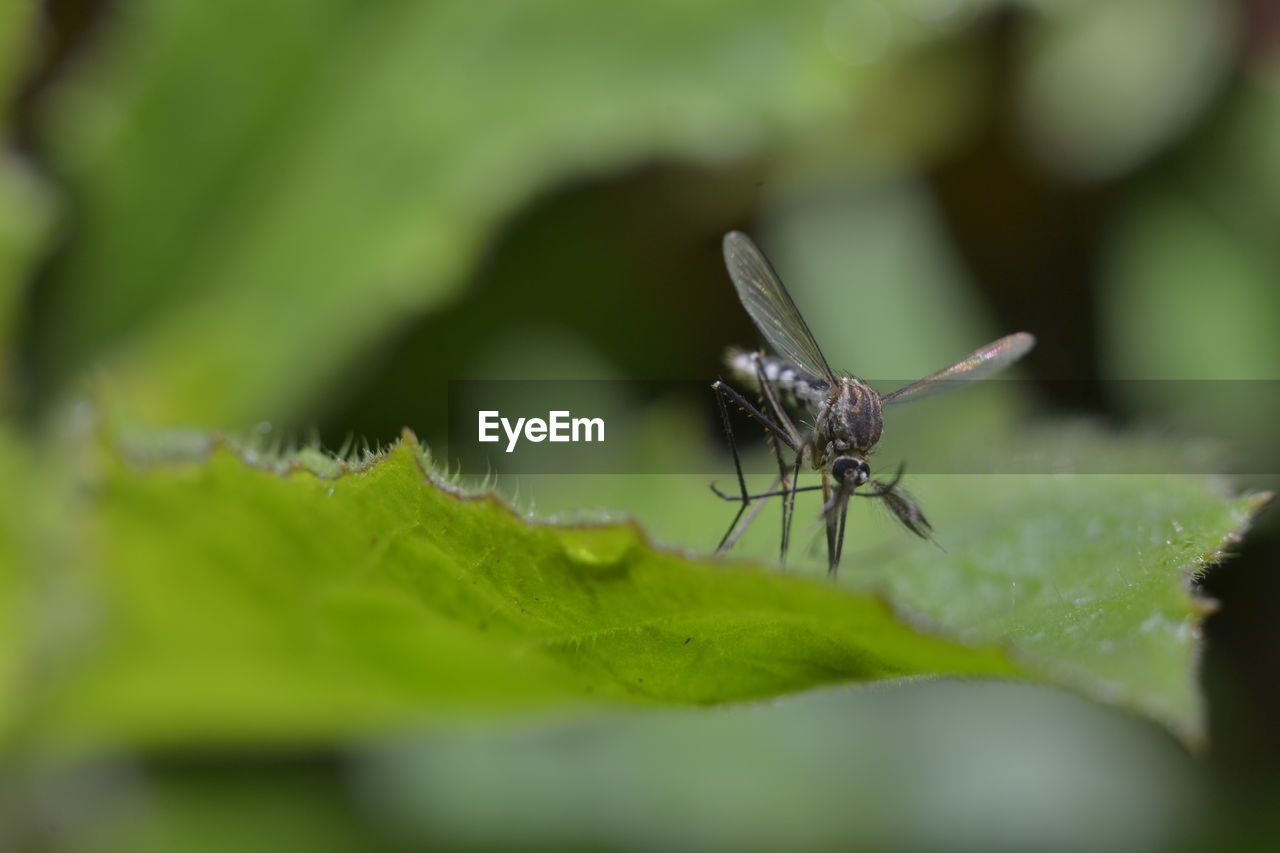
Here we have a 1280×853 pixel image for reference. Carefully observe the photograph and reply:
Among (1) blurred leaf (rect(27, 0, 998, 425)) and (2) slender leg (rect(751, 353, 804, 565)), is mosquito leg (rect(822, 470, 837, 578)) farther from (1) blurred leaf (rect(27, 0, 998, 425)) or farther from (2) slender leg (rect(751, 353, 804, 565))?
(1) blurred leaf (rect(27, 0, 998, 425))

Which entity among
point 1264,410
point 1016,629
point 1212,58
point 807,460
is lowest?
point 1016,629

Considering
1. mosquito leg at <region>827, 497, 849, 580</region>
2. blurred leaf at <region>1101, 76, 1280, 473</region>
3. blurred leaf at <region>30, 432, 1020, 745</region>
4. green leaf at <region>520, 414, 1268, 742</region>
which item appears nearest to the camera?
green leaf at <region>520, 414, 1268, 742</region>

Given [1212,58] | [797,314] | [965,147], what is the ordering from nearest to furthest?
[797,314]
[1212,58]
[965,147]

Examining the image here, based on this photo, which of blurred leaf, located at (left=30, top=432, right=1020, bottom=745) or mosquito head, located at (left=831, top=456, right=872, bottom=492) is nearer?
blurred leaf, located at (left=30, top=432, right=1020, bottom=745)

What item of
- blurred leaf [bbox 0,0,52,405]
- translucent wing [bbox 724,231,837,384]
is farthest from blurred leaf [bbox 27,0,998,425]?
translucent wing [bbox 724,231,837,384]

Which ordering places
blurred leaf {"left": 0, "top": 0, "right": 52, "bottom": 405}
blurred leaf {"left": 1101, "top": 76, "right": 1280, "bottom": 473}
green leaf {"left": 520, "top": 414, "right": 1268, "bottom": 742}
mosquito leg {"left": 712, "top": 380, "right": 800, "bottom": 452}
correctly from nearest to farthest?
green leaf {"left": 520, "top": 414, "right": 1268, "bottom": 742} < mosquito leg {"left": 712, "top": 380, "right": 800, "bottom": 452} < blurred leaf {"left": 0, "top": 0, "right": 52, "bottom": 405} < blurred leaf {"left": 1101, "top": 76, "right": 1280, "bottom": 473}

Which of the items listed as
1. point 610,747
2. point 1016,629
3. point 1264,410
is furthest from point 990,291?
point 1016,629

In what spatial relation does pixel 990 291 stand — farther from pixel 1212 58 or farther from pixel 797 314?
pixel 797 314

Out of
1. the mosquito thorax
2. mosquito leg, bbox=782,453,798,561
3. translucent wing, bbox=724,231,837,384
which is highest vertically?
translucent wing, bbox=724,231,837,384
